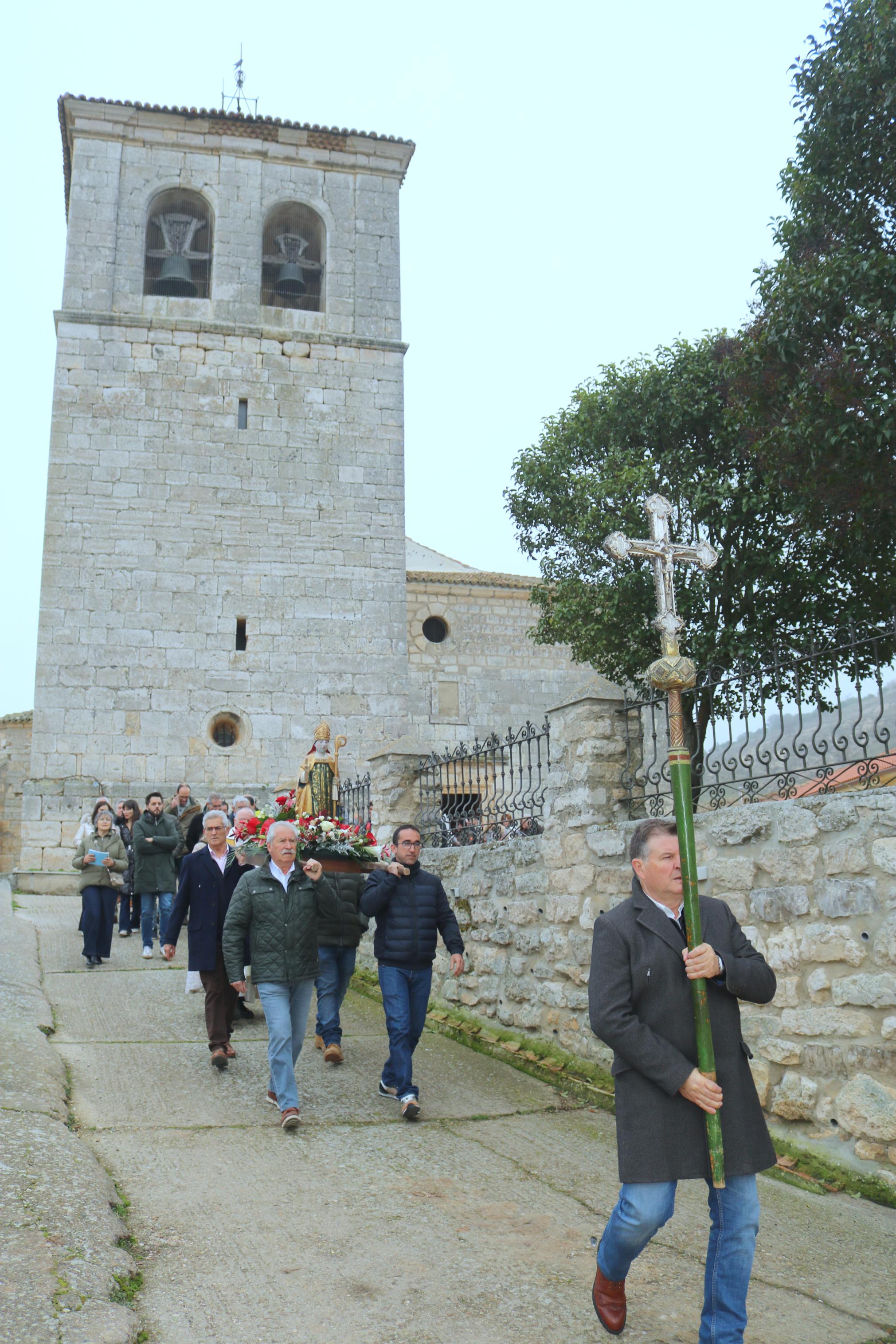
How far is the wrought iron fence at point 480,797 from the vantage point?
783 cm

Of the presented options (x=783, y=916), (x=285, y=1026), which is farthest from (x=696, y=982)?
(x=285, y=1026)

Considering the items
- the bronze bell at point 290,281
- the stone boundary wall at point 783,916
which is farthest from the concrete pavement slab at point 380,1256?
the bronze bell at point 290,281

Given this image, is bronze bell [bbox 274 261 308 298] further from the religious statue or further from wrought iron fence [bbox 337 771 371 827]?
the religious statue

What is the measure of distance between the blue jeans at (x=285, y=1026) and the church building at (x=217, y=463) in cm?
1117

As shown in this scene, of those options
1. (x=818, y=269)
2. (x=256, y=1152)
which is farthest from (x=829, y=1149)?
(x=818, y=269)

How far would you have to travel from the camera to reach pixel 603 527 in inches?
581

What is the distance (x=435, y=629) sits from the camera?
907 inches

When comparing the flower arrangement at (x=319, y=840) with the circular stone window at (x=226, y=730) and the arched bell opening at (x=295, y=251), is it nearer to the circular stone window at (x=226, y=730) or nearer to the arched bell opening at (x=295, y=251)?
the circular stone window at (x=226, y=730)

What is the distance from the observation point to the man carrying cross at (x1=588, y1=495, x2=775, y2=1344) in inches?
119

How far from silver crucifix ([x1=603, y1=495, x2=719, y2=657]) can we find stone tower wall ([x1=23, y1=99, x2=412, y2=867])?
13.7 m

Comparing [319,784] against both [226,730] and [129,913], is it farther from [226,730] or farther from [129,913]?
[226,730]

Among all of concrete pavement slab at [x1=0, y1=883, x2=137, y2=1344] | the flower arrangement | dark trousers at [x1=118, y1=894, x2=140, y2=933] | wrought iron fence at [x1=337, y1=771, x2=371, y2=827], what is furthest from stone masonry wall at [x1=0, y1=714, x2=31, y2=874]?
concrete pavement slab at [x1=0, y1=883, x2=137, y2=1344]

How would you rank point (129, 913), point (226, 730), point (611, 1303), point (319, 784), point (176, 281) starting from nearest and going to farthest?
point (611, 1303) → point (319, 784) → point (129, 913) → point (226, 730) → point (176, 281)

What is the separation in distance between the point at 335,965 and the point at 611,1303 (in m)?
4.01
